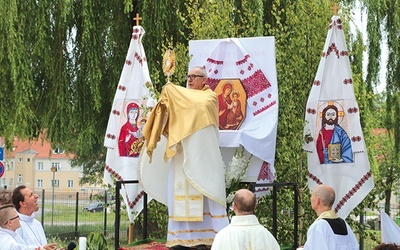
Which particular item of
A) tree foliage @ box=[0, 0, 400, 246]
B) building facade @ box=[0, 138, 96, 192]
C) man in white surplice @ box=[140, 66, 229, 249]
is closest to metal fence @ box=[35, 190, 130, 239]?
tree foliage @ box=[0, 0, 400, 246]

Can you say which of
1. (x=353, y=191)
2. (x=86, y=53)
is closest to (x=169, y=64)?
(x=353, y=191)

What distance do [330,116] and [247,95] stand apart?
1038 mm

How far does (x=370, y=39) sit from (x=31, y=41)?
22.2 ft

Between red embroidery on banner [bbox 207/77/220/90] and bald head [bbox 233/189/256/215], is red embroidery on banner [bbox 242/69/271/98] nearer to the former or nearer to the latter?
red embroidery on banner [bbox 207/77/220/90]

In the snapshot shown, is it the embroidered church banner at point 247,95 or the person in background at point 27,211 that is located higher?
the embroidered church banner at point 247,95

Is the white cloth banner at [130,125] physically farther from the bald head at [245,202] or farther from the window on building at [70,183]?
the window on building at [70,183]

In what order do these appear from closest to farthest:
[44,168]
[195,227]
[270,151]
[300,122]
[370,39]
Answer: [195,227] → [270,151] → [300,122] → [370,39] → [44,168]

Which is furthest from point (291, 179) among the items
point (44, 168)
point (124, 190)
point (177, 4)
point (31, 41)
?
point (44, 168)

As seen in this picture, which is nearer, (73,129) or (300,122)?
(300,122)

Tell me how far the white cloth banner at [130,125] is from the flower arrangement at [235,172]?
71.5 inches

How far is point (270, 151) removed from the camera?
10.0 metres

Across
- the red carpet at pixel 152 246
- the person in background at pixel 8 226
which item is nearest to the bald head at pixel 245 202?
the person in background at pixel 8 226

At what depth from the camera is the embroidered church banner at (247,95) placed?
33.0 ft

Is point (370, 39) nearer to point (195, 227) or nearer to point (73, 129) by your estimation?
point (73, 129)
